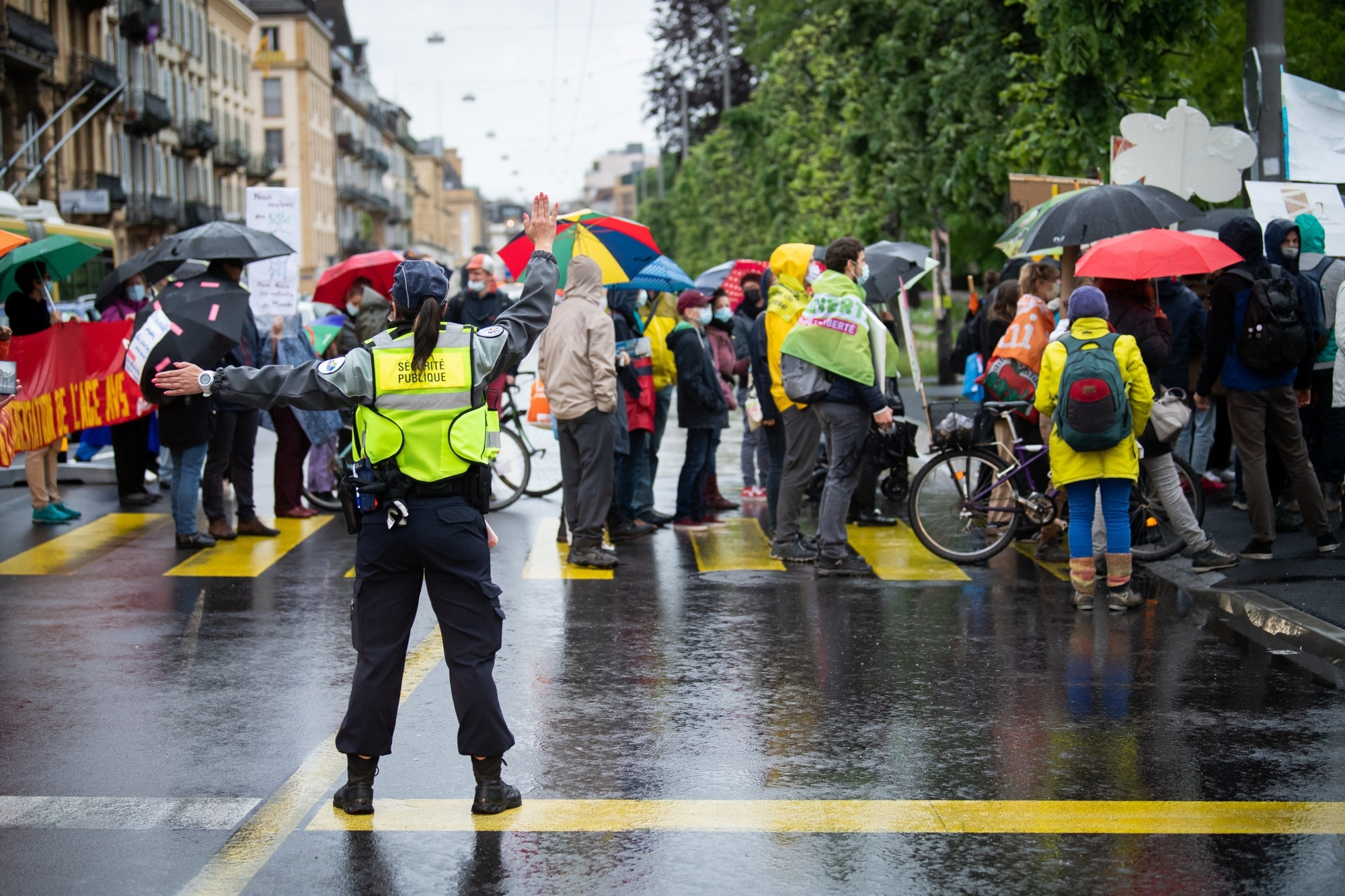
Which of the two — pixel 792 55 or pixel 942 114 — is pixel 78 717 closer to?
pixel 942 114

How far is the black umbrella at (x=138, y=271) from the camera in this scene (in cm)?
1162

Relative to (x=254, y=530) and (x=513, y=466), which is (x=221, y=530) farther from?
(x=513, y=466)

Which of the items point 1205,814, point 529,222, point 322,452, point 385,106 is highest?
point 385,106

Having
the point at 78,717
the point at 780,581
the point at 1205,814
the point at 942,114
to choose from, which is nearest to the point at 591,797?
the point at 1205,814

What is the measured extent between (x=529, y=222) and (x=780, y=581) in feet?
14.1

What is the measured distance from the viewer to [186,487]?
1077 centimetres

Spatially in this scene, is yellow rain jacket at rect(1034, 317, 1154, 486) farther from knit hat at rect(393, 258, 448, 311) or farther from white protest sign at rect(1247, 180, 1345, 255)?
knit hat at rect(393, 258, 448, 311)

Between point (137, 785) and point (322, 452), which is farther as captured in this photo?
point (322, 452)

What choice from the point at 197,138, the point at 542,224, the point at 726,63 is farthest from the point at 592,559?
the point at 197,138

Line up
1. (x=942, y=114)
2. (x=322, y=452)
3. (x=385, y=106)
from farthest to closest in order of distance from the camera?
(x=385, y=106) → (x=942, y=114) → (x=322, y=452)

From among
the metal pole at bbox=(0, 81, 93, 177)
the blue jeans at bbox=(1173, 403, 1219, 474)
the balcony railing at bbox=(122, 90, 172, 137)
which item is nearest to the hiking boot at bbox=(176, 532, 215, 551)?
the blue jeans at bbox=(1173, 403, 1219, 474)

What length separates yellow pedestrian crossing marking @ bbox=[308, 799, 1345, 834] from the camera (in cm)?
484

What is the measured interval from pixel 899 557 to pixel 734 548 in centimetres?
117

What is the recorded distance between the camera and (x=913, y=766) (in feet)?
18.2
